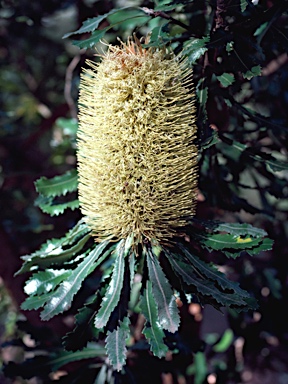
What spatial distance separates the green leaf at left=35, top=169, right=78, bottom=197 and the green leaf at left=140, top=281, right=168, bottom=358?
0.32m

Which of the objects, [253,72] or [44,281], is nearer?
[253,72]

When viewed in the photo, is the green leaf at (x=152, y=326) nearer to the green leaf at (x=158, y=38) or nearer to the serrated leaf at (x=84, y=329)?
the serrated leaf at (x=84, y=329)

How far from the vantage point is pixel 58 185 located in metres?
1.11

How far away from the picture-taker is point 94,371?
4.11ft

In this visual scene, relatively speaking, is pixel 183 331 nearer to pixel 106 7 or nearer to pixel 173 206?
pixel 173 206

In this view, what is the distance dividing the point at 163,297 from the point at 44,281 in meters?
0.27

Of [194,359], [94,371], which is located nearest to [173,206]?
[94,371]

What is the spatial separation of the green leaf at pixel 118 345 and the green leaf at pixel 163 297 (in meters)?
0.09

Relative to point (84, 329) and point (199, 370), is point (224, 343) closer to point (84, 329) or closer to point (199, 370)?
point (199, 370)

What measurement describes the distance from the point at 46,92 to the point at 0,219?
998 mm

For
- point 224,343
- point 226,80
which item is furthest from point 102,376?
point 226,80

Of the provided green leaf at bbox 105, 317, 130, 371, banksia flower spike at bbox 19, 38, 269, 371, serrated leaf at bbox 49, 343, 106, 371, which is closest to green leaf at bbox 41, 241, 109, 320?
banksia flower spike at bbox 19, 38, 269, 371

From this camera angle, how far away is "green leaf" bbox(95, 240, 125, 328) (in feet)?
2.79

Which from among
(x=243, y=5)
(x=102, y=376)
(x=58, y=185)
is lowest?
(x=102, y=376)
